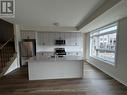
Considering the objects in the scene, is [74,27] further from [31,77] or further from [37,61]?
[31,77]

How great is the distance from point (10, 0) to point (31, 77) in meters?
2.73

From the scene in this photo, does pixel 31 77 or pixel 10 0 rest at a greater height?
pixel 10 0

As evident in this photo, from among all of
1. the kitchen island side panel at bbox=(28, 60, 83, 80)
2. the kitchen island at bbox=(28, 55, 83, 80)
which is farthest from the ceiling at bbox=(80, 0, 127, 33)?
the kitchen island side panel at bbox=(28, 60, 83, 80)

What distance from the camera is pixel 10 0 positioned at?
97.5 inches

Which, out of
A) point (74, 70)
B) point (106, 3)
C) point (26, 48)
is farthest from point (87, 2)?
point (26, 48)

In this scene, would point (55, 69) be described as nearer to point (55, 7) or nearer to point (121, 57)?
point (55, 7)

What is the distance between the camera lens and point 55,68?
3932 mm

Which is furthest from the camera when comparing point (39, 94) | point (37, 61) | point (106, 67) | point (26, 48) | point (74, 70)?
point (26, 48)

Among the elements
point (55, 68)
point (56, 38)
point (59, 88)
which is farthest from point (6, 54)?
point (59, 88)

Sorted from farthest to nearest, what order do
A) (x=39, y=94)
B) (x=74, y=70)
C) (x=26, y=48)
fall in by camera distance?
1. (x=26, y=48)
2. (x=74, y=70)
3. (x=39, y=94)

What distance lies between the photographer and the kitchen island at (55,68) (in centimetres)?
382

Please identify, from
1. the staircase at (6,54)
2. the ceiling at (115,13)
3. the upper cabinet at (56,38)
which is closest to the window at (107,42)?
the ceiling at (115,13)

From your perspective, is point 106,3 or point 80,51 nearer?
point 106,3

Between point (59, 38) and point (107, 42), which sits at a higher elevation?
point (59, 38)
